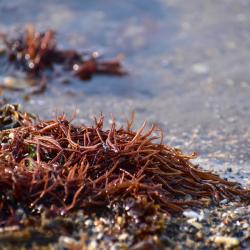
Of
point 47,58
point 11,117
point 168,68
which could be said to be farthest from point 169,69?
point 11,117

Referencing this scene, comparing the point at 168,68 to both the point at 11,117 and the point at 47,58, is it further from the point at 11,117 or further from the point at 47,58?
the point at 11,117

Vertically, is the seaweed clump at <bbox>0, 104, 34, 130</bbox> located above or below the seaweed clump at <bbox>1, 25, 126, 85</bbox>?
below

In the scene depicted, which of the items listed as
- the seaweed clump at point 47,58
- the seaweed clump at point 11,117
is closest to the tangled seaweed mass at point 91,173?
the seaweed clump at point 11,117

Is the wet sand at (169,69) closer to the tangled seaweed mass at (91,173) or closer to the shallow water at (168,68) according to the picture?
the shallow water at (168,68)

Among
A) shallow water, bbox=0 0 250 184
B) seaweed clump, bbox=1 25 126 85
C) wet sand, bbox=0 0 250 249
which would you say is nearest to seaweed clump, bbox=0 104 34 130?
shallow water, bbox=0 0 250 184

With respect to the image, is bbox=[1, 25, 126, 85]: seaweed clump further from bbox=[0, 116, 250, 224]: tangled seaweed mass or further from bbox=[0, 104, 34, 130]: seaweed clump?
bbox=[0, 116, 250, 224]: tangled seaweed mass

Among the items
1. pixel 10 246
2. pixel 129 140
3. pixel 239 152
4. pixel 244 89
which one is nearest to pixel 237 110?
pixel 244 89

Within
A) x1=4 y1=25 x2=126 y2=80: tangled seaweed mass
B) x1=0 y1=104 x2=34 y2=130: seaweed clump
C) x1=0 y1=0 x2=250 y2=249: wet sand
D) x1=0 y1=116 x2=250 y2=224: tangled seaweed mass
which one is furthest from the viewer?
x1=4 y1=25 x2=126 y2=80: tangled seaweed mass

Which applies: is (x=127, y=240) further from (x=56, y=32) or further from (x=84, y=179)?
(x=56, y=32)
